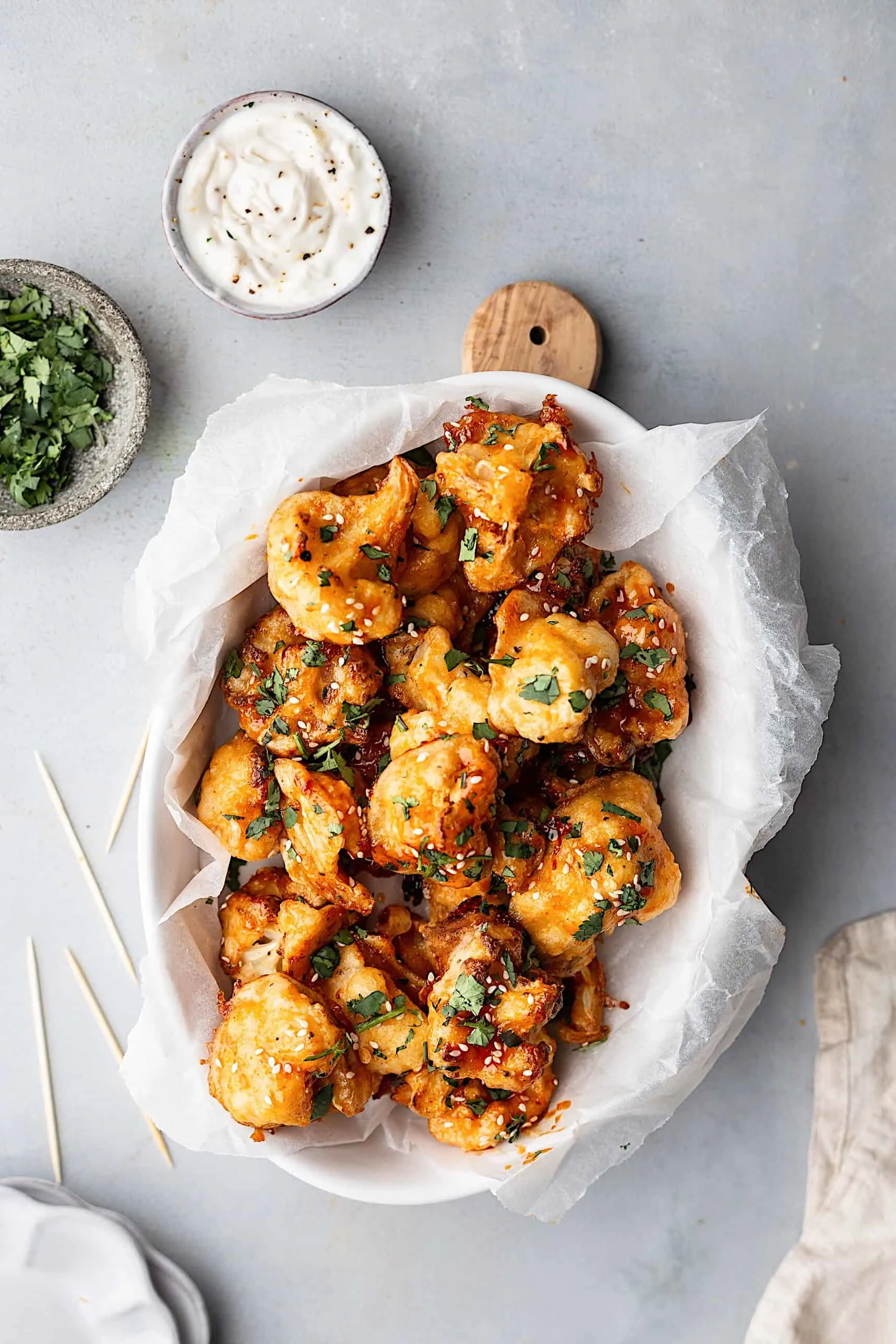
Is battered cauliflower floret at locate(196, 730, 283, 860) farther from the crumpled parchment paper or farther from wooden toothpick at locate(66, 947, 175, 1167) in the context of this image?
wooden toothpick at locate(66, 947, 175, 1167)

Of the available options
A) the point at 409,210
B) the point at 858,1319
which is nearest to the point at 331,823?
the point at 409,210

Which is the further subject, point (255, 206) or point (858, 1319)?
point (858, 1319)

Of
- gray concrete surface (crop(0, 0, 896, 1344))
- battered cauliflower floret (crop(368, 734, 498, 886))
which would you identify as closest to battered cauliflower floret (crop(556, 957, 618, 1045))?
battered cauliflower floret (crop(368, 734, 498, 886))

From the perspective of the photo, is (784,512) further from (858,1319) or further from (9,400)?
(858,1319)

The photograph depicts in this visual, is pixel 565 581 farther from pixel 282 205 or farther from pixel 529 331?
pixel 282 205

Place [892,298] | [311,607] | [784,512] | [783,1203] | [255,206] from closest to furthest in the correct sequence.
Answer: [311,607]
[784,512]
[255,206]
[892,298]
[783,1203]

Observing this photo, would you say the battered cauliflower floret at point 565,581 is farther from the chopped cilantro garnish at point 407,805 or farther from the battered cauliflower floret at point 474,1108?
the battered cauliflower floret at point 474,1108
